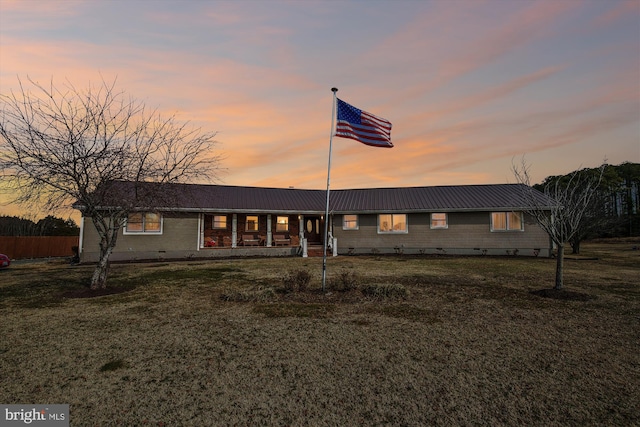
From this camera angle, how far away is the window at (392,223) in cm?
2204

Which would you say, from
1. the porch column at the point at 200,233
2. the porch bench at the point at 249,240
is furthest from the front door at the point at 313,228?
the porch column at the point at 200,233

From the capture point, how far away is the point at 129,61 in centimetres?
1140

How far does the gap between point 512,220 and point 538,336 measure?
707 inches

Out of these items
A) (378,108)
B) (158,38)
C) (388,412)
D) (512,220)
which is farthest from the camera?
(512,220)

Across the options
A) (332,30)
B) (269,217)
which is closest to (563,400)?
(332,30)

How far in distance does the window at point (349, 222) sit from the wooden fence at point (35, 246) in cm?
2537

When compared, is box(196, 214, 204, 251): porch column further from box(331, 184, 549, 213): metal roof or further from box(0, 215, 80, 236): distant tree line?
box(0, 215, 80, 236): distant tree line

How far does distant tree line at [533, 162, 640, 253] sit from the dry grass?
2189 centimetres

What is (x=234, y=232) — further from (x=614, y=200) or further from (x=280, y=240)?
(x=614, y=200)

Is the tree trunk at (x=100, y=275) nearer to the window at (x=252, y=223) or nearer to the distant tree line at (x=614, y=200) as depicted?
the window at (x=252, y=223)

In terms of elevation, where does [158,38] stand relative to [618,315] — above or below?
above

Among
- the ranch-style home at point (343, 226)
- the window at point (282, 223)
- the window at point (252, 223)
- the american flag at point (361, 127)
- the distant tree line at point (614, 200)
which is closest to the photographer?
the american flag at point (361, 127)

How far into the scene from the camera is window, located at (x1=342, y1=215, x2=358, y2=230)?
74.0ft

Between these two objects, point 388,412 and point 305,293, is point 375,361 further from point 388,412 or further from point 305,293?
point 305,293
